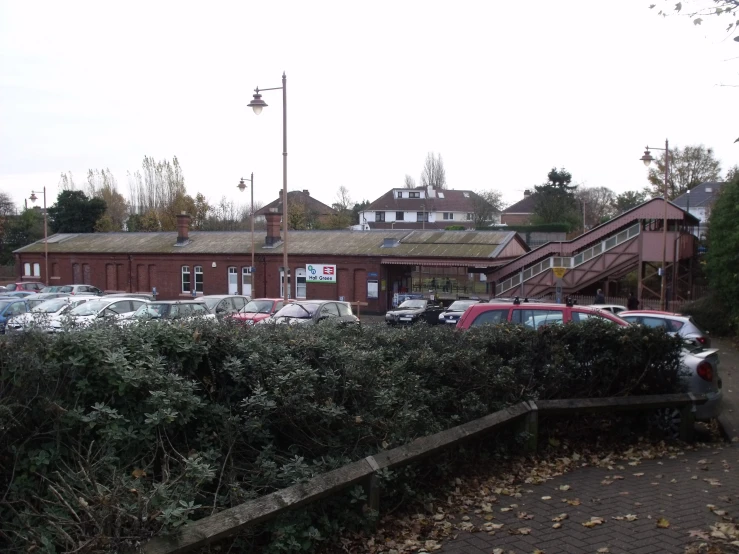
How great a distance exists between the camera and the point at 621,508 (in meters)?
5.84

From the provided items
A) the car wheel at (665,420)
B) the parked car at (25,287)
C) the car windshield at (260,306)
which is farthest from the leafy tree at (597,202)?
the car wheel at (665,420)

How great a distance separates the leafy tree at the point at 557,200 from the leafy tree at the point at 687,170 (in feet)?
30.3

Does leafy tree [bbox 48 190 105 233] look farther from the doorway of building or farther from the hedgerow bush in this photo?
the hedgerow bush

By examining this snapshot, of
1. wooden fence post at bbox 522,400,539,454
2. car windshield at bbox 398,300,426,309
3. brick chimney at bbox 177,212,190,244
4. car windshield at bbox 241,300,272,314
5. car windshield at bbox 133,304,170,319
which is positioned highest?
brick chimney at bbox 177,212,190,244

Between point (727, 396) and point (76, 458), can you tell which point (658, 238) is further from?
point (76, 458)

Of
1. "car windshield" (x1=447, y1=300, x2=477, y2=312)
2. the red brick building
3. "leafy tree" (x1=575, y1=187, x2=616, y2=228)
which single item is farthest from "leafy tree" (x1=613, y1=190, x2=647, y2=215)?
"car windshield" (x1=447, y1=300, x2=477, y2=312)

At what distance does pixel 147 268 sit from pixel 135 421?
50280mm

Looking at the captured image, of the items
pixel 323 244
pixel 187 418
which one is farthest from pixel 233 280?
pixel 187 418

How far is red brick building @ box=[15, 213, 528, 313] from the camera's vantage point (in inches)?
1711

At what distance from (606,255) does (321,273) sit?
17835mm

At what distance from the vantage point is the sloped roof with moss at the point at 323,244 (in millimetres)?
43469

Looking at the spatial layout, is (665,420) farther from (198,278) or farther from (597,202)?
(597,202)

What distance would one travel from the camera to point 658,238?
36.8 metres

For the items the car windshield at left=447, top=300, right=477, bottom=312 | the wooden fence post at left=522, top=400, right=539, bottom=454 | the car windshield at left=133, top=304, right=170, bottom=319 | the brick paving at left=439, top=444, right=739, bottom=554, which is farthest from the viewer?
the car windshield at left=447, top=300, right=477, bottom=312
